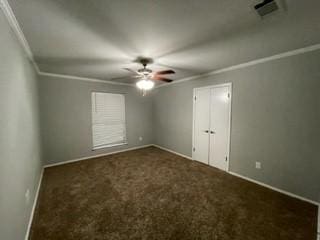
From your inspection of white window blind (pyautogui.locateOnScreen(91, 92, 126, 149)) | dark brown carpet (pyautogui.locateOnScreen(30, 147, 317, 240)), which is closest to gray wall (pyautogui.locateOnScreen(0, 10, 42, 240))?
dark brown carpet (pyautogui.locateOnScreen(30, 147, 317, 240))

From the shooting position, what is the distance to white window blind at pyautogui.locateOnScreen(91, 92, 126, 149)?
432 centimetres

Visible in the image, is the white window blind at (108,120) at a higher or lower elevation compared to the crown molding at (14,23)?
lower

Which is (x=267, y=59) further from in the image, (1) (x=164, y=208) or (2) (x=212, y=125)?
(1) (x=164, y=208)

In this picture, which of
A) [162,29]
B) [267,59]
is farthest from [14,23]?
[267,59]

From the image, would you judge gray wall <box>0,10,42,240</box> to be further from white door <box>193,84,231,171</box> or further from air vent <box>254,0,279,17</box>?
white door <box>193,84,231,171</box>

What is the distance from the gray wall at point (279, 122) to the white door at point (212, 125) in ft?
0.54

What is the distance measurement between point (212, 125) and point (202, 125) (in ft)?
0.96

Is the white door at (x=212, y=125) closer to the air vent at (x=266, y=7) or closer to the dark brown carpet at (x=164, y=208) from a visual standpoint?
the dark brown carpet at (x=164, y=208)

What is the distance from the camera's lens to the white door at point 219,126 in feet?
10.7

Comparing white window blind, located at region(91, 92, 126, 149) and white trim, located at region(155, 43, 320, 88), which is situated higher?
white trim, located at region(155, 43, 320, 88)

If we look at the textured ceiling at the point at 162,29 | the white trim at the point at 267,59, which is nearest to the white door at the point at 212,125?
the white trim at the point at 267,59

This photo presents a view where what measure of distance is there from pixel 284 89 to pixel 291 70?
30 cm

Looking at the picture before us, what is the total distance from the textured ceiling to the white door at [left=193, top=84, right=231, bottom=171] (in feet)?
3.02

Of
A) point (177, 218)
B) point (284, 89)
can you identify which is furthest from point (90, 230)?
point (284, 89)
